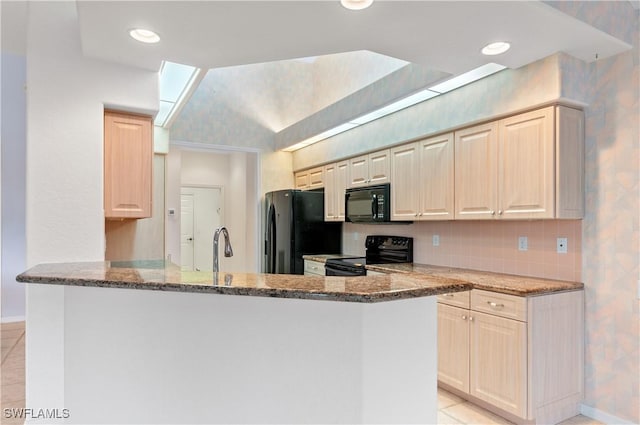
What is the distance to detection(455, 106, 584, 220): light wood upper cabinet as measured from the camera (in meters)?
2.44

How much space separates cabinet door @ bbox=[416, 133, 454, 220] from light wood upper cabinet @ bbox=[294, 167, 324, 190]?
5.92ft

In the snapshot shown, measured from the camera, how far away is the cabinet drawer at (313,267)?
4.42 m

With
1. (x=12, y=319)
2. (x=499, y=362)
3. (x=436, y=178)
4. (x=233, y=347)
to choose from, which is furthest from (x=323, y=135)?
(x=12, y=319)

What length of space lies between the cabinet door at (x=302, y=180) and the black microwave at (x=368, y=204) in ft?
3.49

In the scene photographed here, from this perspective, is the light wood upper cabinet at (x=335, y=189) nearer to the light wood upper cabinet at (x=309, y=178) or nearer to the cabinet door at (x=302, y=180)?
the light wood upper cabinet at (x=309, y=178)

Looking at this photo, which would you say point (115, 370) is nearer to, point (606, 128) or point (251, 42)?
Answer: point (251, 42)

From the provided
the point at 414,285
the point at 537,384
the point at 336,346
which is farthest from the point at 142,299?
the point at 537,384

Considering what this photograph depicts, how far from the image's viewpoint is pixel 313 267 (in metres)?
4.63

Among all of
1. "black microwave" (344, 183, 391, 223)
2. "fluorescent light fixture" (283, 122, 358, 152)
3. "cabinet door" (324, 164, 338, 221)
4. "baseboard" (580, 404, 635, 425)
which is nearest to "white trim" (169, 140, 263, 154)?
"fluorescent light fixture" (283, 122, 358, 152)

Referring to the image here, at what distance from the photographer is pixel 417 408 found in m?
1.54

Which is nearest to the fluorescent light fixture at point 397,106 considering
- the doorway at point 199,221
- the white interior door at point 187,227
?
the doorway at point 199,221

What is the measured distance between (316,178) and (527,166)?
2.93m

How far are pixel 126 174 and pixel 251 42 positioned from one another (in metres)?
1.23

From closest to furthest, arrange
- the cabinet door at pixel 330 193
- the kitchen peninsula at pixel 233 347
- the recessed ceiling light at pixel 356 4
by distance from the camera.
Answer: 1. the kitchen peninsula at pixel 233 347
2. the recessed ceiling light at pixel 356 4
3. the cabinet door at pixel 330 193
